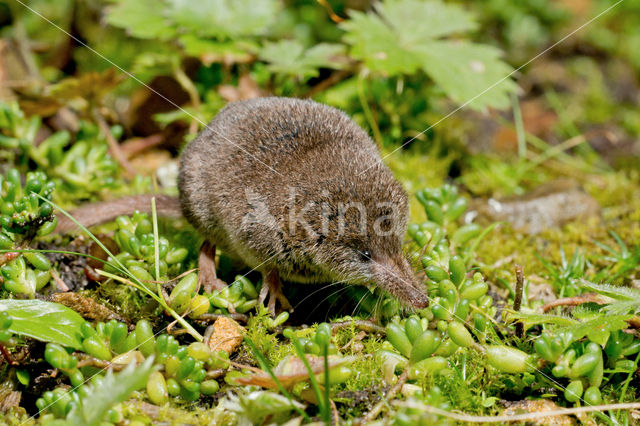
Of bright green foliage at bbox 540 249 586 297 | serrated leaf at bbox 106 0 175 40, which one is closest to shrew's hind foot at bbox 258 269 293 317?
bright green foliage at bbox 540 249 586 297

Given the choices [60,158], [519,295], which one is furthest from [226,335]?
[60,158]

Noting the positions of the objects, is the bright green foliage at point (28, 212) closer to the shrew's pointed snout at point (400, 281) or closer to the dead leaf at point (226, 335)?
the dead leaf at point (226, 335)

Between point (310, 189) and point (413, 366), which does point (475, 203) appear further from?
point (413, 366)

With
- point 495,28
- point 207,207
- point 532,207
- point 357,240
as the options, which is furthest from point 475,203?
point 495,28

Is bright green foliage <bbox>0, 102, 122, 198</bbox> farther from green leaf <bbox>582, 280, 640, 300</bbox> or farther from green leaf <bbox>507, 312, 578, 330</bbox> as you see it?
green leaf <bbox>582, 280, 640, 300</bbox>

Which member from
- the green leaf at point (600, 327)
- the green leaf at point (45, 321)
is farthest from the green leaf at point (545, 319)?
the green leaf at point (45, 321)

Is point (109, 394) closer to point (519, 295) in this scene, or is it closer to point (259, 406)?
point (259, 406)
